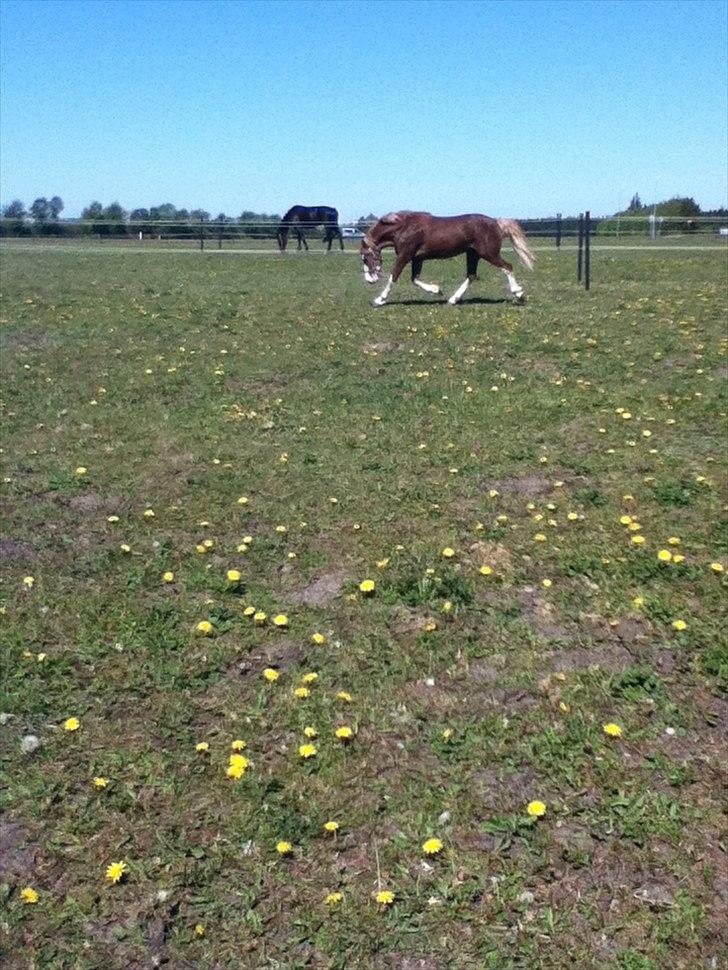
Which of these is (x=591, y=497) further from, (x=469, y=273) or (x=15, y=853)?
(x=469, y=273)

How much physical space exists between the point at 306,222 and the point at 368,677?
35.1 meters

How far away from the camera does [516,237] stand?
1530 centimetres

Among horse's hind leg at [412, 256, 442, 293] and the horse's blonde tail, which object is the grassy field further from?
horse's hind leg at [412, 256, 442, 293]

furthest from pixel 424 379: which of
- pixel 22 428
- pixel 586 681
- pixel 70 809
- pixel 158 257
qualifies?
pixel 158 257

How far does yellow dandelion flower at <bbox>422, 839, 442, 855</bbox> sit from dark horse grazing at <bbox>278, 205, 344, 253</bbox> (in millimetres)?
32858

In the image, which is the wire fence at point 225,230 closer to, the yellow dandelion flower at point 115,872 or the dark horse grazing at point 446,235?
the dark horse grazing at point 446,235

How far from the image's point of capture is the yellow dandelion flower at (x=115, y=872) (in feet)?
11.5

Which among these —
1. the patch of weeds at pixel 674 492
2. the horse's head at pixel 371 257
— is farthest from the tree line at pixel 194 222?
the patch of weeds at pixel 674 492

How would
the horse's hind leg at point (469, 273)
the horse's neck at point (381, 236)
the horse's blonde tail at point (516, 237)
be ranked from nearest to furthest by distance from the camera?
the horse's blonde tail at point (516, 237) < the horse's neck at point (381, 236) < the horse's hind leg at point (469, 273)

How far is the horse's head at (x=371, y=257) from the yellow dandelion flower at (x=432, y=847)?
1339cm

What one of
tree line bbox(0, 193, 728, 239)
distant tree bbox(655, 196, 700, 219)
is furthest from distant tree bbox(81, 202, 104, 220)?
distant tree bbox(655, 196, 700, 219)

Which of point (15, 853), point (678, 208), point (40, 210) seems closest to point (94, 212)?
point (40, 210)

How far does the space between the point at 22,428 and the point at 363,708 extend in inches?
229

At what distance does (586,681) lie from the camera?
179 inches
